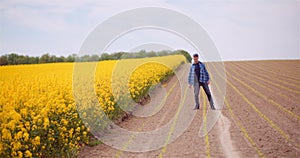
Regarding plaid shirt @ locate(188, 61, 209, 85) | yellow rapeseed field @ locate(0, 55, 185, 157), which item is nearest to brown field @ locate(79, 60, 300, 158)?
yellow rapeseed field @ locate(0, 55, 185, 157)

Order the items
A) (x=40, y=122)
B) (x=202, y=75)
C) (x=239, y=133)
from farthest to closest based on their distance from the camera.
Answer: (x=202, y=75), (x=239, y=133), (x=40, y=122)

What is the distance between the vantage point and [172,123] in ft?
38.3

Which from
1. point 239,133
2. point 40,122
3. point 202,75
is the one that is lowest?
point 239,133

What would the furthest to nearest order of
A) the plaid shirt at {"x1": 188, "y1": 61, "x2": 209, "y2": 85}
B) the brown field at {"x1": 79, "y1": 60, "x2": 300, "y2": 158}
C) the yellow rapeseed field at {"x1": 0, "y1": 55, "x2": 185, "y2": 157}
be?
the plaid shirt at {"x1": 188, "y1": 61, "x2": 209, "y2": 85}, the brown field at {"x1": 79, "y1": 60, "x2": 300, "y2": 158}, the yellow rapeseed field at {"x1": 0, "y1": 55, "x2": 185, "y2": 157}

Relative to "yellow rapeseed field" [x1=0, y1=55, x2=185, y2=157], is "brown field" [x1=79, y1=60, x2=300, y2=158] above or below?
below

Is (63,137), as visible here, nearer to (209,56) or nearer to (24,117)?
(24,117)

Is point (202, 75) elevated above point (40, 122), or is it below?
above

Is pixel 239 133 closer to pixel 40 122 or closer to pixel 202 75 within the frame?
pixel 202 75

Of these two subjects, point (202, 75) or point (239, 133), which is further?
point (202, 75)

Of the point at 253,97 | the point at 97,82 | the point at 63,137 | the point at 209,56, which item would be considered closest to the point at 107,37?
the point at 97,82

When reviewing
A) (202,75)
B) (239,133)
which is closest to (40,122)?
(239,133)

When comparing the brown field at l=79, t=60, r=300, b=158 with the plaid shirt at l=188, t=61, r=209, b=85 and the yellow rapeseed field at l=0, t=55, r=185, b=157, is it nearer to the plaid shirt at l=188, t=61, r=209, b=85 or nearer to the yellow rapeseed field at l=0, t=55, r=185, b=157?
the yellow rapeseed field at l=0, t=55, r=185, b=157

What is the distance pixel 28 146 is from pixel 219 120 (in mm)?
6607

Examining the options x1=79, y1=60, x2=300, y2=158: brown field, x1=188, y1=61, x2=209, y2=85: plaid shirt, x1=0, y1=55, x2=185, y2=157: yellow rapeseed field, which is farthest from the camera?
x1=188, y1=61, x2=209, y2=85: plaid shirt
